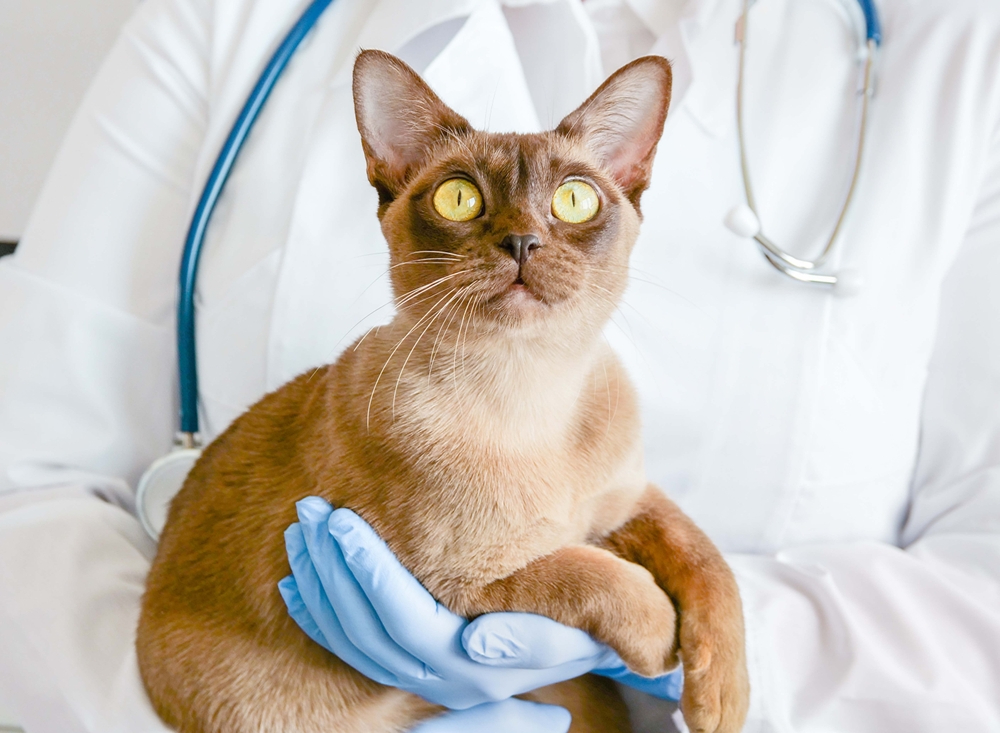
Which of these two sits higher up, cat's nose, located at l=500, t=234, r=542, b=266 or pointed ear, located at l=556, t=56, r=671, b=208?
pointed ear, located at l=556, t=56, r=671, b=208

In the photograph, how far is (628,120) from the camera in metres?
0.75

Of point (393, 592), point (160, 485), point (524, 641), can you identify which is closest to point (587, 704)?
point (524, 641)

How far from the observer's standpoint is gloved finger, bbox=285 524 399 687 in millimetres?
763

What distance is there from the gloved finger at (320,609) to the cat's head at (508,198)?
28cm

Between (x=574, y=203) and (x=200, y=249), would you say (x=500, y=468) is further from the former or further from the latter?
(x=200, y=249)

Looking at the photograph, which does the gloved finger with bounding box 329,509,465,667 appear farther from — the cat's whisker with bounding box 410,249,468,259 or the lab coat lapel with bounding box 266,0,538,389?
the lab coat lapel with bounding box 266,0,538,389

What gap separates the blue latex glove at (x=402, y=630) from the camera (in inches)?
27.4

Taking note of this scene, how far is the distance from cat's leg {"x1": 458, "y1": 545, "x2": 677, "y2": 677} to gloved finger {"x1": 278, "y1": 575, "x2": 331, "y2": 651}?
0.63ft

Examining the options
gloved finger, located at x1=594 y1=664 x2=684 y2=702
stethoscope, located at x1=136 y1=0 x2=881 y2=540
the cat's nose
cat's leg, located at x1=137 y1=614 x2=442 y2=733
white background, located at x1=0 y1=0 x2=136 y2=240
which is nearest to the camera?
the cat's nose

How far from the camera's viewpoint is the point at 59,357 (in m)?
1.09

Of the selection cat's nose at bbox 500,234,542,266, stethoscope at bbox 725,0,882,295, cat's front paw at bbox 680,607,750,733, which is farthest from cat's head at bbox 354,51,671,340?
cat's front paw at bbox 680,607,750,733

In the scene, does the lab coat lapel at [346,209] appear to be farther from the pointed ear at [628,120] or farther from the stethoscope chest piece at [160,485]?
the pointed ear at [628,120]

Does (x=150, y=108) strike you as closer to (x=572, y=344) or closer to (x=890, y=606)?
(x=572, y=344)

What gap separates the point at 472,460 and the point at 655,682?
0.38 m
